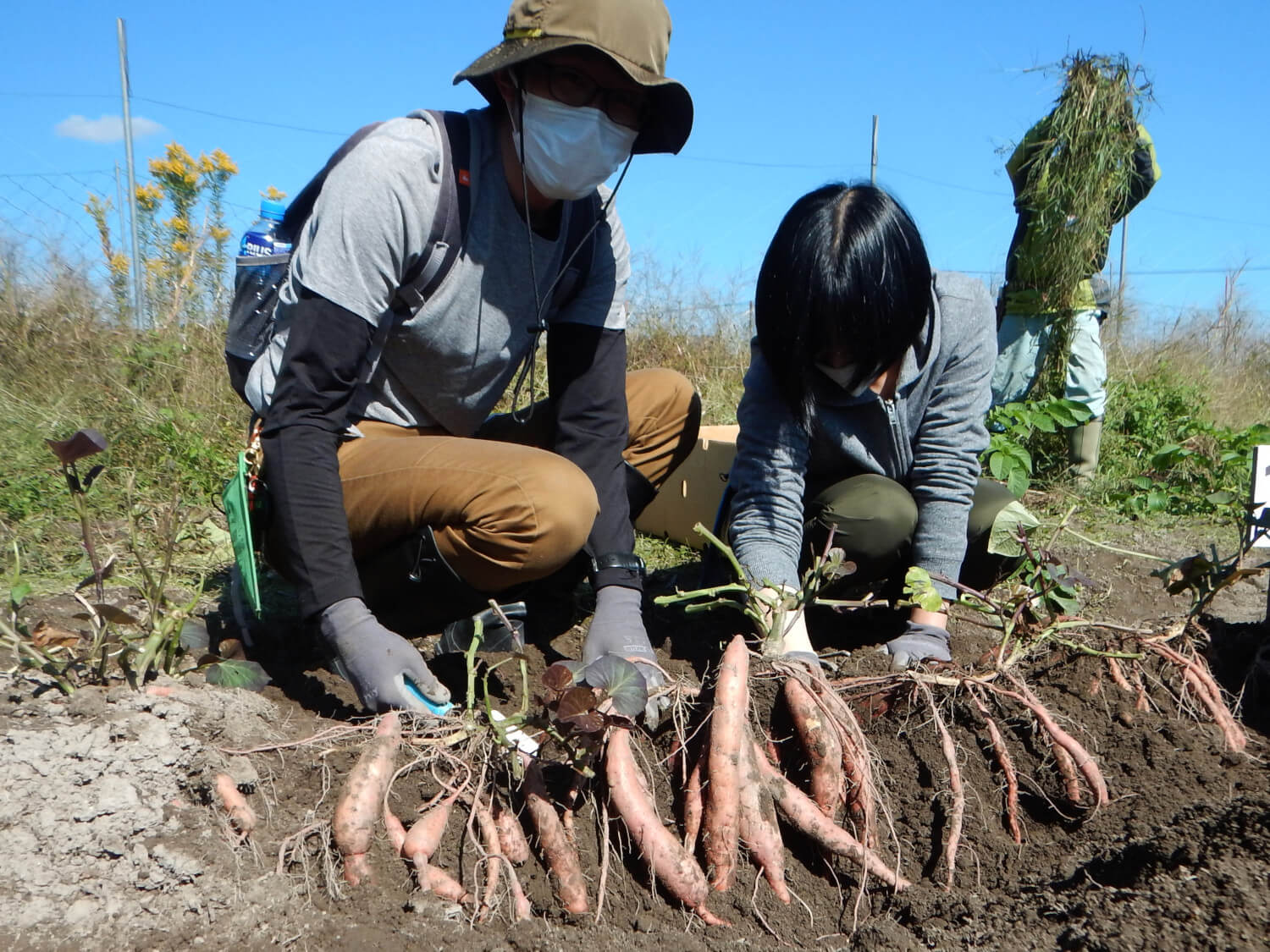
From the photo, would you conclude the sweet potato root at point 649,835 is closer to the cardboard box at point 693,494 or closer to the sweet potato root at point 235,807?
the sweet potato root at point 235,807

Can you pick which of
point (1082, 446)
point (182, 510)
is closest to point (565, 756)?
point (182, 510)

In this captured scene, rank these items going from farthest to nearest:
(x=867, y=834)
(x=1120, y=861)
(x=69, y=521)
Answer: (x=69, y=521) → (x=867, y=834) → (x=1120, y=861)

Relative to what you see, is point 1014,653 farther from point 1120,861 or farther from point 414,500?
point 414,500

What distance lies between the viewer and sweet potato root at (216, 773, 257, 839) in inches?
53.7

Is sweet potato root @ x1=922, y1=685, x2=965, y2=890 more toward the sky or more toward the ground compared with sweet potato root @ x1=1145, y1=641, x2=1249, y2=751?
more toward the ground

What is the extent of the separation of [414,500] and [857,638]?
46.8 inches

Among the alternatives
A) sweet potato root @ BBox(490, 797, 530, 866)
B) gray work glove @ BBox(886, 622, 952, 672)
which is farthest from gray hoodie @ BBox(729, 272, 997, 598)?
sweet potato root @ BBox(490, 797, 530, 866)

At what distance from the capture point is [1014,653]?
6.04 feet

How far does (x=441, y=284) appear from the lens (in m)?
1.92

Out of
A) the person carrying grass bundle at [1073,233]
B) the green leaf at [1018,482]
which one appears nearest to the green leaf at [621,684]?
the green leaf at [1018,482]

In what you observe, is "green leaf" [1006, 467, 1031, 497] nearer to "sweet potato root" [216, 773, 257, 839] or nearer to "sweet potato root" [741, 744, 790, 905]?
"sweet potato root" [741, 744, 790, 905]

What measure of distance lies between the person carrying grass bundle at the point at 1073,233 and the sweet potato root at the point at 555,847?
3.36 meters

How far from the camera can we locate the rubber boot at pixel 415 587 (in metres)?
2.05

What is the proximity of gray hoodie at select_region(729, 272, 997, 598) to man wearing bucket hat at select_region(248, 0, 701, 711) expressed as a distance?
1.01 feet
